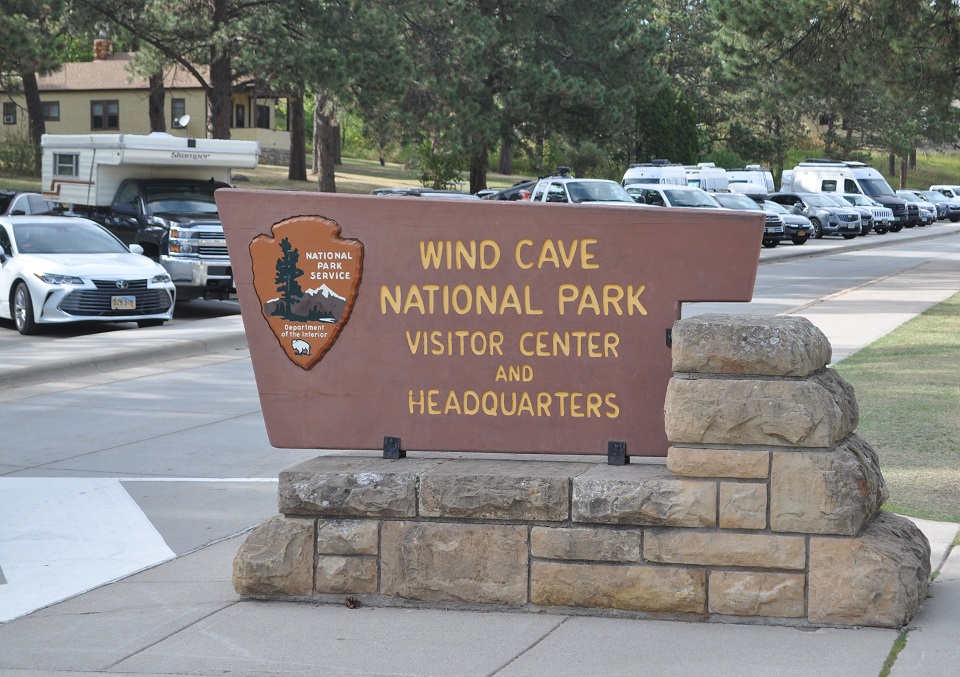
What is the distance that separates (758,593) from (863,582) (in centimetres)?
42

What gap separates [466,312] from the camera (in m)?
5.68

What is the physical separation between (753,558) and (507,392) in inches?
53.3

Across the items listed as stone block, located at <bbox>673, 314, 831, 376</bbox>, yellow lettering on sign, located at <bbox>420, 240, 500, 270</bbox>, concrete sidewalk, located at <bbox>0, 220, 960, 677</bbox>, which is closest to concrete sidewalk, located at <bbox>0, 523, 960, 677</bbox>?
concrete sidewalk, located at <bbox>0, 220, 960, 677</bbox>

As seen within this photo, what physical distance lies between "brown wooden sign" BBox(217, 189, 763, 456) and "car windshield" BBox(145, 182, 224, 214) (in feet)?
50.0

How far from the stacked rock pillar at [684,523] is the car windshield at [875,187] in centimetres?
5011

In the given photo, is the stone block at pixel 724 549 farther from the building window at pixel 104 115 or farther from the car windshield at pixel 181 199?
the building window at pixel 104 115

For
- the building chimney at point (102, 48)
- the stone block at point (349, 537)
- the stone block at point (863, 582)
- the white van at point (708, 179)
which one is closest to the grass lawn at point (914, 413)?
the stone block at point (863, 582)

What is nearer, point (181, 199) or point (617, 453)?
point (617, 453)

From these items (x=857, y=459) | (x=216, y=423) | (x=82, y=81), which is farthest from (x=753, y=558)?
(x=82, y=81)

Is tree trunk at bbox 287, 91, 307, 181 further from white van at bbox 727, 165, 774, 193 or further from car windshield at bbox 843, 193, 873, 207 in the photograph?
car windshield at bbox 843, 193, 873, 207

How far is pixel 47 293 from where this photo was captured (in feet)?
53.1

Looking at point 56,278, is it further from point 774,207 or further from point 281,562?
point 774,207

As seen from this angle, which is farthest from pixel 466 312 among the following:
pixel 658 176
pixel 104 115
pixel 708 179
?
pixel 104 115

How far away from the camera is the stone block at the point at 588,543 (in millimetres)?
5156
